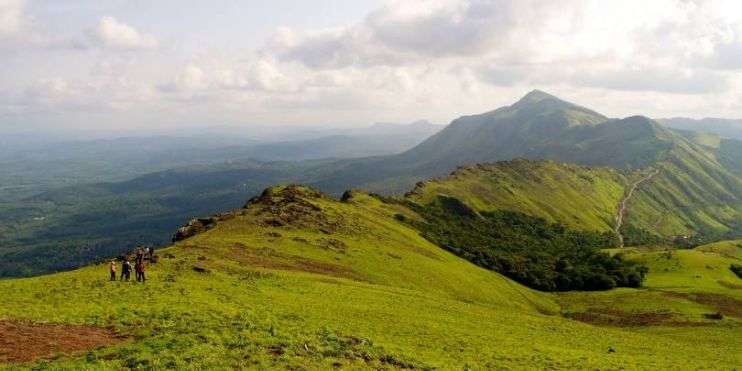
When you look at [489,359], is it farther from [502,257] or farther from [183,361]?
[502,257]

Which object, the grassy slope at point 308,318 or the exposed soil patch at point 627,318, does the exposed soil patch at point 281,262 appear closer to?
the grassy slope at point 308,318

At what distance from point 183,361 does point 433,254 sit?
327ft

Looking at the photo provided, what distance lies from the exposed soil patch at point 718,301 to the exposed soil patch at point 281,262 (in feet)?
247

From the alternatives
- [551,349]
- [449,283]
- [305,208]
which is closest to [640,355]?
[551,349]

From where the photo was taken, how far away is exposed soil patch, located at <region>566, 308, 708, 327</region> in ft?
290

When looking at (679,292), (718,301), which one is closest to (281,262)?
(718,301)

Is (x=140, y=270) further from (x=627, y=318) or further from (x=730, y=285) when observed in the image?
(x=730, y=285)

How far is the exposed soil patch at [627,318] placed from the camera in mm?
88312

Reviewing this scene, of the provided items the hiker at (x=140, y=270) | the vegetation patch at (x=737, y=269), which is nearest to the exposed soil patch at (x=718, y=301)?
Result: the vegetation patch at (x=737, y=269)

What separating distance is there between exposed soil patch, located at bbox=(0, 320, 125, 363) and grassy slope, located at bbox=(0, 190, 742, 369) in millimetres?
1668

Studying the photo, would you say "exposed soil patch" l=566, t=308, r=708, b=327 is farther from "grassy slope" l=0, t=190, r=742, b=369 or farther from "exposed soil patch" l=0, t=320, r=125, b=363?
"exposed soil patch" l=0, t=320, r=125, b=363

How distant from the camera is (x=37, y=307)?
146 ft

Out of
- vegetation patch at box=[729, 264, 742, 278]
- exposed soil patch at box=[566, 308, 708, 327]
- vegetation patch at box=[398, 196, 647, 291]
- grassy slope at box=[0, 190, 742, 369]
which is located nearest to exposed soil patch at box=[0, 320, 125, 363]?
grassy slope at box=[0, 190, 742, 369]

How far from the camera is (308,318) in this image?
50375mm
